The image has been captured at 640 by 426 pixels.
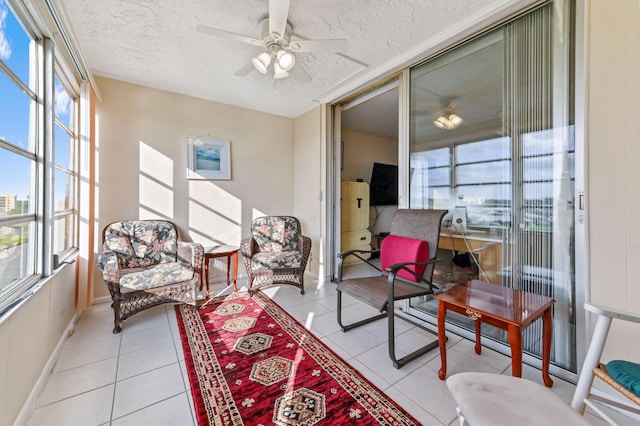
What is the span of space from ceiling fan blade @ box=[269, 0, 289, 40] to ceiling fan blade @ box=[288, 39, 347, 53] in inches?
5.0

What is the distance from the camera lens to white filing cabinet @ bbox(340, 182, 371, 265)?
449 centimetres

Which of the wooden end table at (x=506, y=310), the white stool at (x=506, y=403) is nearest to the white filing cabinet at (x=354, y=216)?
the wooden end table at (x=506, y=310)

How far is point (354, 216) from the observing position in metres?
4.59

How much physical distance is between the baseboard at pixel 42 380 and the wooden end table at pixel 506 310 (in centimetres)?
229

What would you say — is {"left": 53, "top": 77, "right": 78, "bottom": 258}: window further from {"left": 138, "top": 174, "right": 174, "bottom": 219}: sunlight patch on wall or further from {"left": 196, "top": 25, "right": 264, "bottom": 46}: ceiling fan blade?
{"left": 196, "top": 25, "right": 264, "bottom": 46}: ceiling fan blade

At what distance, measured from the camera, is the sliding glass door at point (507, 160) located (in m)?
1.62

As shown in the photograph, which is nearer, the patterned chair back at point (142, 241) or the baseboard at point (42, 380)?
the baseboard at point (42, 380)

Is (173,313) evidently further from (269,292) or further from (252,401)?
(252,401)

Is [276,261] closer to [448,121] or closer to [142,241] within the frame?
[142,241]

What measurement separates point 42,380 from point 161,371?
25.3 inches

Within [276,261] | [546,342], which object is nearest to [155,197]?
[276,261]

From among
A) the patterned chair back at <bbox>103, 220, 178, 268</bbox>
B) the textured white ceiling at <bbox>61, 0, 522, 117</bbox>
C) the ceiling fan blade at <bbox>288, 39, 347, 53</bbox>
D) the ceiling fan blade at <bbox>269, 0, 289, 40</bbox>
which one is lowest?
the patterned chair back at <bbox>103, 220, 178, 268</bbox>

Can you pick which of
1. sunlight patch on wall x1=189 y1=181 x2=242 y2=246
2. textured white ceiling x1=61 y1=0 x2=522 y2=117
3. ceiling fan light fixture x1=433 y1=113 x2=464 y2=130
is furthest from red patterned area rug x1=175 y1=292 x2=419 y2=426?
textured white ceiling x1=61 y1=0 x2=522 y2=117

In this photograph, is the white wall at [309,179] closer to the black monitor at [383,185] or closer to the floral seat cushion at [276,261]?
the floral seat cushion at [276,261]
